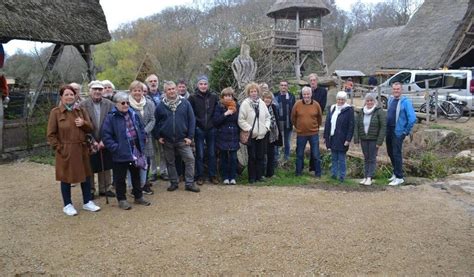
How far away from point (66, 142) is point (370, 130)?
4.43m

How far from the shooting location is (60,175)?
16.8 feet

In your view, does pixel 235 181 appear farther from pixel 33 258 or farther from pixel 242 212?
pixel 33 258

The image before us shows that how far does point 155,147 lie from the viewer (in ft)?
23.0

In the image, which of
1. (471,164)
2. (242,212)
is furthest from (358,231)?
(471,164)

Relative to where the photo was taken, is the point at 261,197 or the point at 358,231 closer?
the point at 358,231

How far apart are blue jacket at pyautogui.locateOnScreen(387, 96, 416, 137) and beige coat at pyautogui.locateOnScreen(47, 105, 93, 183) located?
15.1ft

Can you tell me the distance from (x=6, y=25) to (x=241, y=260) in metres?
7.49

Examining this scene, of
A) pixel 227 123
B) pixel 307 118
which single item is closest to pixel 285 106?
pixel 307 118

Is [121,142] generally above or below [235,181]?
above

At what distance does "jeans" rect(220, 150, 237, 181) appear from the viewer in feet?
22.4

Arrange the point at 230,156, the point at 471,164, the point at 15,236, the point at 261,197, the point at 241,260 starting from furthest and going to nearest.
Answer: the point at 471,164, the point at 230,156, the point at 261,197, the point at 15,236, the point at 241,260

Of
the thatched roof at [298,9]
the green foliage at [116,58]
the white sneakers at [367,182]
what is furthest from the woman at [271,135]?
the green foliage at [116,58]

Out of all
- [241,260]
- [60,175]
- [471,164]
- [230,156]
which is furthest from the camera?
[471,164]

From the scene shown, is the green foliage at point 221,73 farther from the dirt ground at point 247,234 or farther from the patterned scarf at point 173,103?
the dirt ground at point 247,234
